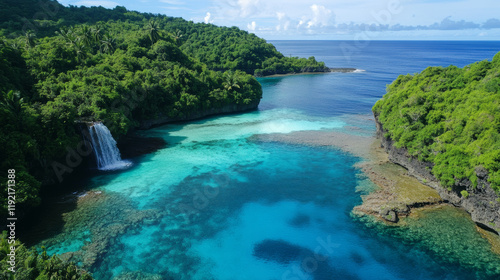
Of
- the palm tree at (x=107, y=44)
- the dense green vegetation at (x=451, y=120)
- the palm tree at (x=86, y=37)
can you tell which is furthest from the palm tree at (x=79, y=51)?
the dense green vegetation at (x=451, y=120)

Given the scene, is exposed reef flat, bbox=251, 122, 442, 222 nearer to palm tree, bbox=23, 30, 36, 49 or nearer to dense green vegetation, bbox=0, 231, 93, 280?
dense green vegetation, bbox=0, 231, 93, 280

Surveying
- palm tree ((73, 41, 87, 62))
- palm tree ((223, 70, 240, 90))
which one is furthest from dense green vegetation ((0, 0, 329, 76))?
palm tree ((73, 41, 87, 62))

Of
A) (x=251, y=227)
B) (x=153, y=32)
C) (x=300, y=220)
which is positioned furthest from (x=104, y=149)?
(x=153, y=32)

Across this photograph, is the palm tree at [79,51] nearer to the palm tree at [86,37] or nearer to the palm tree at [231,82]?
the palm tree at [86,37]

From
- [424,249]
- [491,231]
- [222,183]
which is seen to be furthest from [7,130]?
[491,231]

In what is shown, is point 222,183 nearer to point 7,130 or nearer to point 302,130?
point 7,130

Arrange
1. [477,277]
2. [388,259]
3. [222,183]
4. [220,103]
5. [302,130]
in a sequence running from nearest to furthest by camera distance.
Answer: [477,277] → [388,259] → [222,183] → [302,130] → [220,103]

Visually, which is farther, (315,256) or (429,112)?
(429,112)
